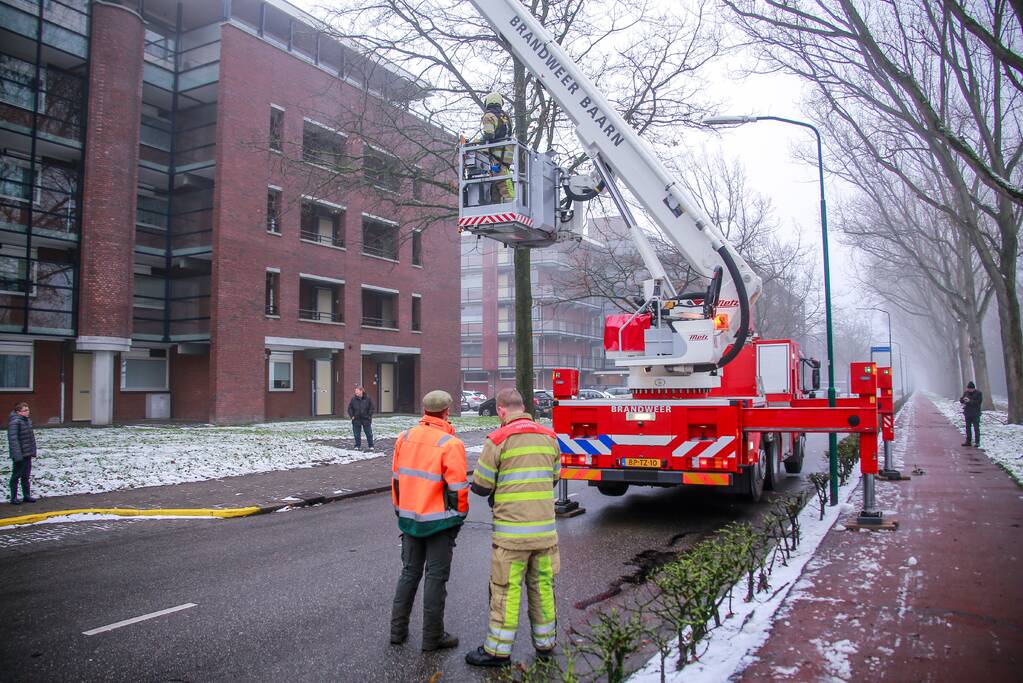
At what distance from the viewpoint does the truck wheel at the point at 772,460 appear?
1076 cm

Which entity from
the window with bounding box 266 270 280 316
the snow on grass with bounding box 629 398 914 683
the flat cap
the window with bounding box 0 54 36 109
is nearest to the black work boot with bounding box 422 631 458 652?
the snow on grass with bounding box 629 398 914 683

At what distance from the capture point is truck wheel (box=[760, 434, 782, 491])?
10758mm

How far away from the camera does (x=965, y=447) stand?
1889 centimetres

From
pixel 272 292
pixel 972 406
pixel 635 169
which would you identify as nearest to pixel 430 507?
pixel 635 169

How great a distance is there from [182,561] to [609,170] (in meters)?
7.15

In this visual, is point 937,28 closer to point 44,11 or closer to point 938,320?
point 44,11

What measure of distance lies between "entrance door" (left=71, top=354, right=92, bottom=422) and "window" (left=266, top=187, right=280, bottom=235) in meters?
7.77

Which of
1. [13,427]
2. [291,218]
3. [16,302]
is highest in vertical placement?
[291,218]

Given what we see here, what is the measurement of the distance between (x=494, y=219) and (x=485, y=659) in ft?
17.5

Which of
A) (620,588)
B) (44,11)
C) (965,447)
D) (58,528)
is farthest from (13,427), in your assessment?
(965,447)

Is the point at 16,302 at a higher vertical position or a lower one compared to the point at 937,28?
lower

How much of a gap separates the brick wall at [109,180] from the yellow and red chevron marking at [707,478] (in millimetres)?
20967

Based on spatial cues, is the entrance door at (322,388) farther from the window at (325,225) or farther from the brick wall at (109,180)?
the brick wall at (109,180)

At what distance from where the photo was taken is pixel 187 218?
26797 millimetres
